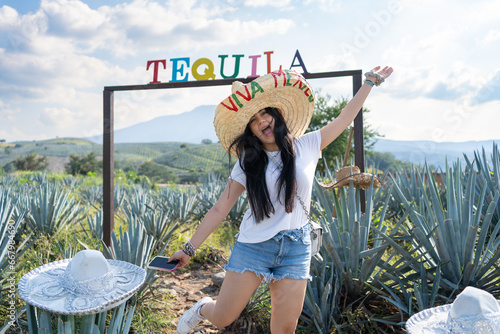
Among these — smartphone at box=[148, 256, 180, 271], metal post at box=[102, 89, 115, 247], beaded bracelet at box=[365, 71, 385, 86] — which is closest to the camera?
smartphone at box=[148, 256, 180, 271]

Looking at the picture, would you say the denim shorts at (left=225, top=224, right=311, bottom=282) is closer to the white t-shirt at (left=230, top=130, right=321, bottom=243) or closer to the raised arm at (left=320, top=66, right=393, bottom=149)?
the white t-shirt at (left=230, top=130, right=321, bottom=243)

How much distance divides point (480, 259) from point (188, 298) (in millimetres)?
2281

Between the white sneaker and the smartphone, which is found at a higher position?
the smartphone

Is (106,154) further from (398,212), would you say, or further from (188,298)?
(398,212)

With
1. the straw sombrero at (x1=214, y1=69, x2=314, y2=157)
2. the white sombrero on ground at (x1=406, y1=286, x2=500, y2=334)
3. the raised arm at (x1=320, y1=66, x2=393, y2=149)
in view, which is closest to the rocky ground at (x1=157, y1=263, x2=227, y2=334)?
the straw sombrero at (x1=214, y1=69, x2=314, y2=157)

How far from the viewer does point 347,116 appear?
7.10 feet

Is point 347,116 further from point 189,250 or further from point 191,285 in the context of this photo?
point 191,285

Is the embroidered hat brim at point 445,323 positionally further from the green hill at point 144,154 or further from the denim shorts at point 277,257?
the green hill at point 144,154


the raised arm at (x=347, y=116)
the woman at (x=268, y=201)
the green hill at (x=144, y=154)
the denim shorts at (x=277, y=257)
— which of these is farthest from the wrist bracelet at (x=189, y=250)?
the green hill at (x=144, y=154)

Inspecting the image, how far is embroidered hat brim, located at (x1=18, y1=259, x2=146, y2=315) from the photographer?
1.42 m

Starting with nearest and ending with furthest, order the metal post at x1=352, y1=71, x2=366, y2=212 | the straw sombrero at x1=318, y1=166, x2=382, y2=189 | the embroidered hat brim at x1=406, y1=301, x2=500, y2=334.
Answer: the embroidered hat brim at x1=406, y1=301, x2=500, y2=334, the straw sombrero at x1=318, y1=166, x2=382, y2=189, the metal post at x1=352, y1=71, x2=366, y2=212

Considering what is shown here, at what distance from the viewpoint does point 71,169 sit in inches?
1321

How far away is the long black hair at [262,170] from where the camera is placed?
75.2 inches

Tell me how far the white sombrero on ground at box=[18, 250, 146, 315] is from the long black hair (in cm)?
70
